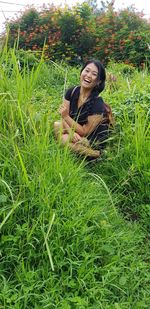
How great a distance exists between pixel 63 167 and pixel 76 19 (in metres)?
7.58

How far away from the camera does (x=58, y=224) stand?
223 cm

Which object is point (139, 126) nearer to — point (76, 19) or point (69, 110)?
point (69, 110)

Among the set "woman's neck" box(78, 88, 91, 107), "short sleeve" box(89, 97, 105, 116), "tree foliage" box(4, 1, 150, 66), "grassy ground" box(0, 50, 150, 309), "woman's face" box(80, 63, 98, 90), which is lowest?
"grassy ground" box(0, 50, 150, 309)

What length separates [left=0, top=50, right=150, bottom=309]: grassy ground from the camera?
203 centimetres

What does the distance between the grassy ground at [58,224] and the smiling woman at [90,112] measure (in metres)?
0.36

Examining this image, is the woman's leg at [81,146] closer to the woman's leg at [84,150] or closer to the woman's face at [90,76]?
the woman's leg at [84,150]

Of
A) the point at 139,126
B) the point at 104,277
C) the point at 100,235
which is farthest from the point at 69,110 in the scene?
the point at 104,277

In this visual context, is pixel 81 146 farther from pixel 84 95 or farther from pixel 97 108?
pixel 84 95

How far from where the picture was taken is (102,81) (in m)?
3.56

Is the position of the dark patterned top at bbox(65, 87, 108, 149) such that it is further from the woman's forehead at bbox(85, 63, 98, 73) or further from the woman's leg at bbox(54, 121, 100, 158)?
the woman's forehead at bbox(85, 63, 98, 73)

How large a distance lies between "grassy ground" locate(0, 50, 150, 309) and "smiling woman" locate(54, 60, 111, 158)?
0.36 metres

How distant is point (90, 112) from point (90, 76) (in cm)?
33

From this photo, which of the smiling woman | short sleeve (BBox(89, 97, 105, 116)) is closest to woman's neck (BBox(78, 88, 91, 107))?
the smiling woman

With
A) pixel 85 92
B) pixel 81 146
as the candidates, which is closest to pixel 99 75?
pixel 85 92
